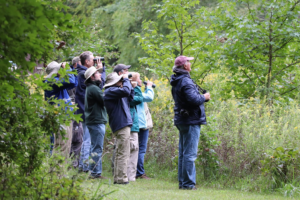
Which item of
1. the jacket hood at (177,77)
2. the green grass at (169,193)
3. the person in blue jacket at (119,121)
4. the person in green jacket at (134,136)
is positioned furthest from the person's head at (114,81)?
the green grass at (169,193)

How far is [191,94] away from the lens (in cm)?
574

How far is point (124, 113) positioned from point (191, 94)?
49.5 inches

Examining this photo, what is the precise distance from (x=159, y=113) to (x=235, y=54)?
231 cm

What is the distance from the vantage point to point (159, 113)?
29.7ft

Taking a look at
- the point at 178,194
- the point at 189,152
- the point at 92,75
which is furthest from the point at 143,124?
the point at 178,194

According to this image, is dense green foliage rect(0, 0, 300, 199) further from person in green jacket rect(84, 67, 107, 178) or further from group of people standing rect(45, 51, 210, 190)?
person in green jacket rect(84, 67, 107, 178)

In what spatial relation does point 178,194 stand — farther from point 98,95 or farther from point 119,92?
point 98,95

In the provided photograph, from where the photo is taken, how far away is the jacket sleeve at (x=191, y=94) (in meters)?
5.72

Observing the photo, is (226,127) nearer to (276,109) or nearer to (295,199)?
(276,109)

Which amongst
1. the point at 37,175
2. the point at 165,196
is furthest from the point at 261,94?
the point at 37,175

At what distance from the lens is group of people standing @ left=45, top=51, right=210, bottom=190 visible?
5852 mm

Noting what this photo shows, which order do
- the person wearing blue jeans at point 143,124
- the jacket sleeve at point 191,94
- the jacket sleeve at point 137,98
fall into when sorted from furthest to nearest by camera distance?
the person wearing blue jeans at point 143,124 < the jacket sleeve at point 137,98 < the jacket sleeve at point 191,94

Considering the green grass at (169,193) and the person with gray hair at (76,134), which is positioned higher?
the person with gray hair at (76,134)

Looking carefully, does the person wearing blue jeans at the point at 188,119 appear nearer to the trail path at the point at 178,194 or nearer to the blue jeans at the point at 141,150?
the trail path at the point at 178,194
